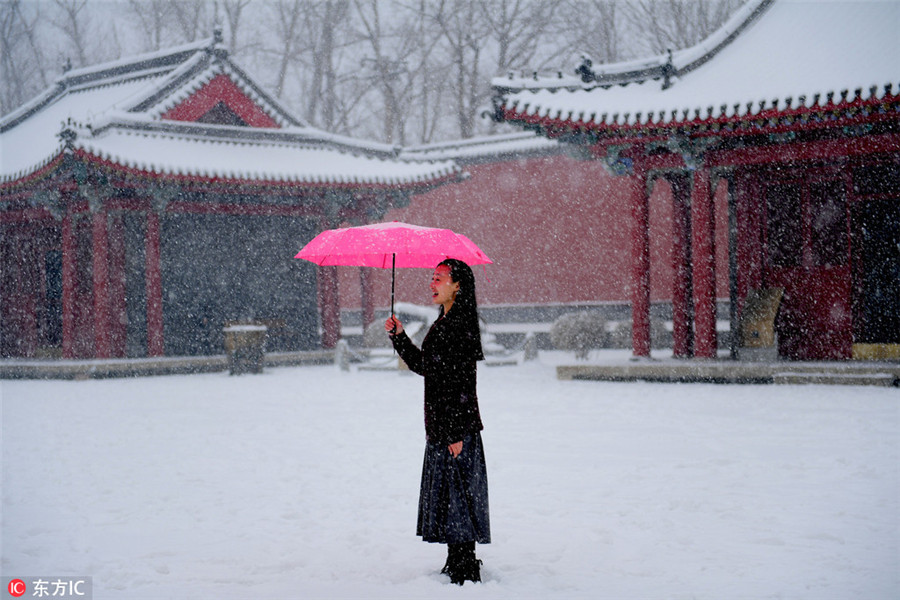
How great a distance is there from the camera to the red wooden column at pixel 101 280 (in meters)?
15.1

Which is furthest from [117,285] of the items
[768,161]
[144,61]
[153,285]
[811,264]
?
[811,264]

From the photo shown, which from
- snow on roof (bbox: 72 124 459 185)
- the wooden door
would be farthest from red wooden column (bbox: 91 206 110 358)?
the wooden door

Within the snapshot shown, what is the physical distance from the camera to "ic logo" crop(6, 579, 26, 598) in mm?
4094

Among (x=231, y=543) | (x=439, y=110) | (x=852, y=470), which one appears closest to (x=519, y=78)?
(x=852, y=470)

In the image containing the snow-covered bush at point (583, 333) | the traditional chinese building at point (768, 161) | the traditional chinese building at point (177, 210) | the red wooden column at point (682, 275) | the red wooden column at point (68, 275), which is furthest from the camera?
the snow-covered bush at point (583, 333)

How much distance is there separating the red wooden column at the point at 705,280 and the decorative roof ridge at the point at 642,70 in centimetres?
156

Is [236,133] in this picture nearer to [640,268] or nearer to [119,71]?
[119,71]

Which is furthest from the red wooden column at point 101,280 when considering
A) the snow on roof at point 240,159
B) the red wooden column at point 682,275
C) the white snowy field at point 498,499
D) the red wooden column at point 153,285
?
the red wooden column at point 682,275

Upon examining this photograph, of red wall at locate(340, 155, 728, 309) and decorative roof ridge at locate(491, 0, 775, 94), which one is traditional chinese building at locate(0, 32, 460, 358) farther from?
decorative roof ridge at locate(491, 0, 775, 94)

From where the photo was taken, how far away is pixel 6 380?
15633 mm

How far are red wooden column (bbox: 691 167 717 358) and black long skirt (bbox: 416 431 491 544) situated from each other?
8976mm

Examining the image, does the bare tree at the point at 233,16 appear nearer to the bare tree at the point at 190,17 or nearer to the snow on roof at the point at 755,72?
the bare tree at the point at 190,17

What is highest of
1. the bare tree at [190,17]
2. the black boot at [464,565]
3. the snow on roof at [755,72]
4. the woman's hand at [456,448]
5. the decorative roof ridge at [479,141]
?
the bare tree at [190,17]

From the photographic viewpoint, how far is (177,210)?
16.0 metres
